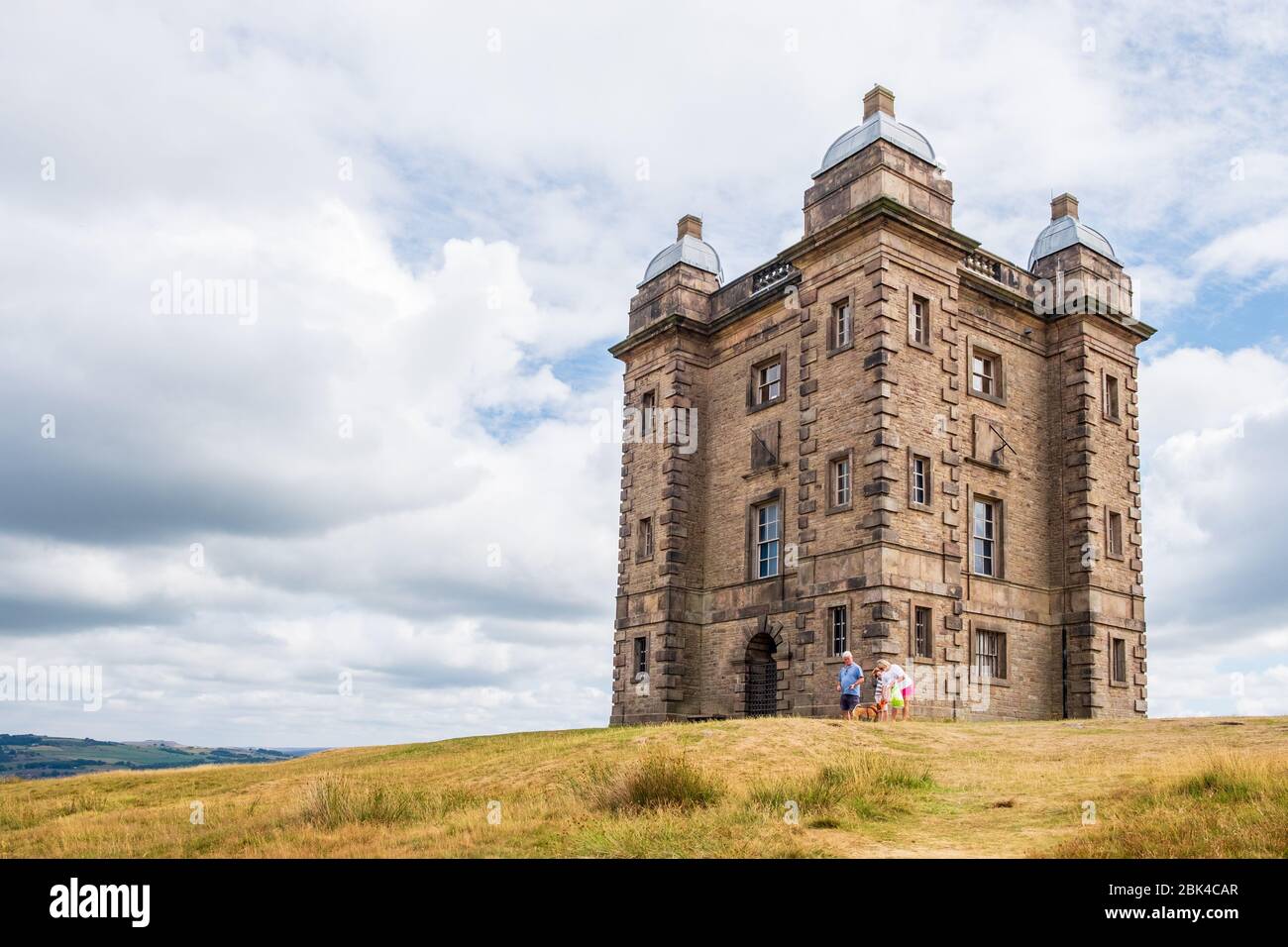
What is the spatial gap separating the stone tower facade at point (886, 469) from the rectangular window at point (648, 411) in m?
0.09

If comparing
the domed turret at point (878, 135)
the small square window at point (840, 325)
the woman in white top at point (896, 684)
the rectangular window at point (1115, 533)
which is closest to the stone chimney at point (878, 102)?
the domed turret at point (878, 135)

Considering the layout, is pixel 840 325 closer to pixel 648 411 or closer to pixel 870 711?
pixel 648 411

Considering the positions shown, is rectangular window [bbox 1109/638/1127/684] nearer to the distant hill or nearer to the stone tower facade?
the stone tower facade

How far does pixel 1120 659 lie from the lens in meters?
29.0

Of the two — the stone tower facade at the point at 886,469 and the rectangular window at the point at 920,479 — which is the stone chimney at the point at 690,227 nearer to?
the stone tower facade at the point at 886,469

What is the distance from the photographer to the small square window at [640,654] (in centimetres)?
3130

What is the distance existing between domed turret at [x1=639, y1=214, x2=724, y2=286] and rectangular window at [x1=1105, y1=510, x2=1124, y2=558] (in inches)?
532

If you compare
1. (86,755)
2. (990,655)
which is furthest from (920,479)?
(86,755)

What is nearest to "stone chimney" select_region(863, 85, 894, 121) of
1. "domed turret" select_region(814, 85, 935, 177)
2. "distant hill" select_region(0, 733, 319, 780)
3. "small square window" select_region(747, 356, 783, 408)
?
"domed turret" select_region(814, 85, 935, 177)

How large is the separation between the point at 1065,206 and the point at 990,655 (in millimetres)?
14371
